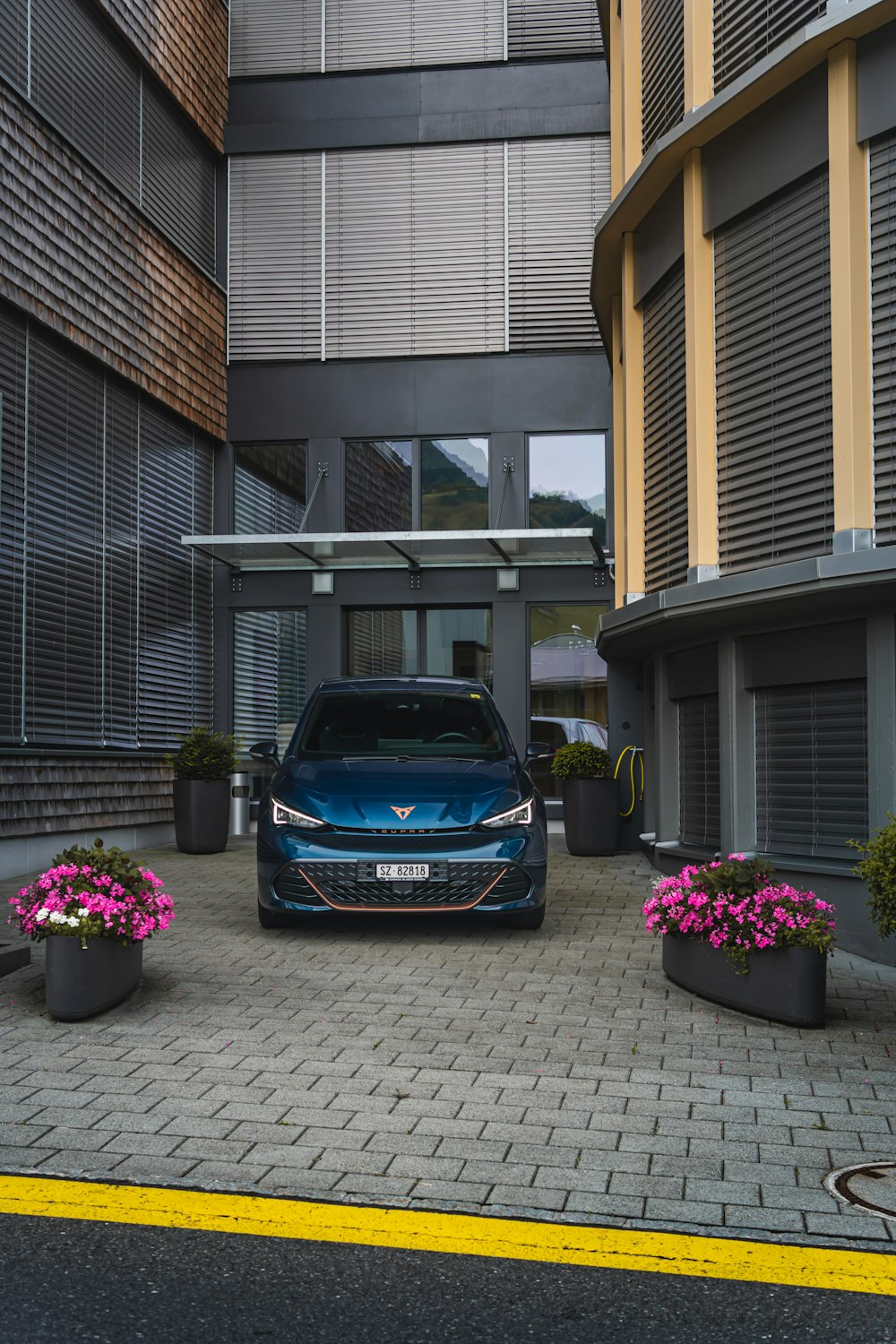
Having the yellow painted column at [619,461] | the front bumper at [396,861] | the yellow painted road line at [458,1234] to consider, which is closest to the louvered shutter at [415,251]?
the yellow painted column at [619,461]

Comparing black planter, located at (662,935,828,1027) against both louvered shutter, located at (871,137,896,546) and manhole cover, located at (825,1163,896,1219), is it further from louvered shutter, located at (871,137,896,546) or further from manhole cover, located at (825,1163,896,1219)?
louvered shutter, located at (871,137,896,546)

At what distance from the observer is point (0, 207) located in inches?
493

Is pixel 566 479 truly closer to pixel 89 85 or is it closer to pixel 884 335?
pixel 89 85

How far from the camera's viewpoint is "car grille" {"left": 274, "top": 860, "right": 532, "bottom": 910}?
8.30m

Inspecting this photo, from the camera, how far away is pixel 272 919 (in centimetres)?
902

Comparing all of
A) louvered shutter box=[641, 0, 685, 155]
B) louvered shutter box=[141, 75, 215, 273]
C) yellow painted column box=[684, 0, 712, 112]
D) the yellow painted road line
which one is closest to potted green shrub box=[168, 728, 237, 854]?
louvered shutter box=[141, 75, 215, 273]

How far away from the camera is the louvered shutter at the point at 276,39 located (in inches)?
752

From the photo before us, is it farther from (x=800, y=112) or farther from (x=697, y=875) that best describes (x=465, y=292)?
(x=697, y=875)

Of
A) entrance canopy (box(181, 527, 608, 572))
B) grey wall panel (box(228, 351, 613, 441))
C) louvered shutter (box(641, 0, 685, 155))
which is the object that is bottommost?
entrance canopy (box(181, 527, 608, 572))

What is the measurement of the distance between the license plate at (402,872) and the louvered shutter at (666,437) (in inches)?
145

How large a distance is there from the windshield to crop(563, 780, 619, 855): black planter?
4.71 metres

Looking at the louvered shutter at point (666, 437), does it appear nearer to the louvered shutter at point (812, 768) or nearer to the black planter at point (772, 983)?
the louvered shutter at point (812, 768)

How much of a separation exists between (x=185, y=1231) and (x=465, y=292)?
1636 cm

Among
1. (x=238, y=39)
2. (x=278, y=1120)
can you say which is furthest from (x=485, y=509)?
(x=278, y=1120)
